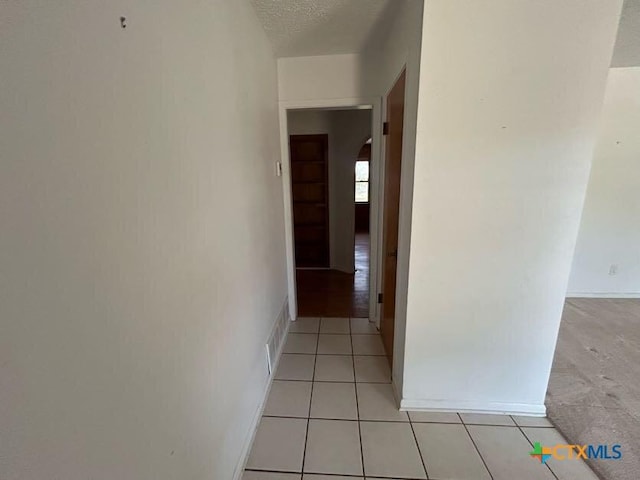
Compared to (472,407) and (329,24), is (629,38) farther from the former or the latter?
(472,407)

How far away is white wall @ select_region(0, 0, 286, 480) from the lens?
433mm

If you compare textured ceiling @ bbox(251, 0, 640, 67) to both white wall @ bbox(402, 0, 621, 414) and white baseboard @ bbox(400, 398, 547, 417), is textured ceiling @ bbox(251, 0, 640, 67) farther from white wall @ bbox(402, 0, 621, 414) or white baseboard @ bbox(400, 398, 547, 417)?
white baseboard @ bbox(400, 398, 547, 417)

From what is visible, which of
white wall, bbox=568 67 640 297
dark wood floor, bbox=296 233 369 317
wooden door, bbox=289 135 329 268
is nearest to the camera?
white wall, bbox=568 67 640 297

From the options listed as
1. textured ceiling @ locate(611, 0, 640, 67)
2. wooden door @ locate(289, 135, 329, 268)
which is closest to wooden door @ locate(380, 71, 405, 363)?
textured ceiling @ locate(611, 0, 640, 67)

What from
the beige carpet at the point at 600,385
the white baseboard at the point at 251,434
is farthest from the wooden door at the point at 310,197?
the beige carpet at the point at 600,385

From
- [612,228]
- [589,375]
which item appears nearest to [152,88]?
[589,375]

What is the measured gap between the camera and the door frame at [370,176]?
2.34m

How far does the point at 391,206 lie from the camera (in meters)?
2.07

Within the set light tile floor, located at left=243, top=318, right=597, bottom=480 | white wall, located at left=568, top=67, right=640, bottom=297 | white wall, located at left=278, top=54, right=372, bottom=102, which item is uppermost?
white wall, located at left=278, top=54, right=372, bottom=102

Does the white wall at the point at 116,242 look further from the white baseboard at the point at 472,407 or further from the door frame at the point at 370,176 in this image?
the door frame at the point at 370,176

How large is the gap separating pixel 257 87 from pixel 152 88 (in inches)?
45.2

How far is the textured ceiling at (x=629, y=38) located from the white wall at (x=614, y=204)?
16 cm

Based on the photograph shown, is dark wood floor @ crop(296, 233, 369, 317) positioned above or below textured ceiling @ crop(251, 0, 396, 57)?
below

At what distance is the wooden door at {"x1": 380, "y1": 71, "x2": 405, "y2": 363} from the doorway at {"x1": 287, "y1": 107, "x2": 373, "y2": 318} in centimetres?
123
